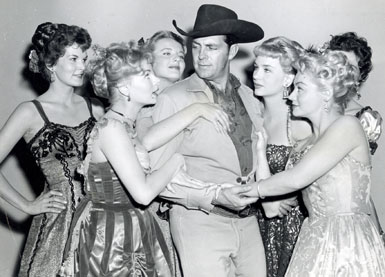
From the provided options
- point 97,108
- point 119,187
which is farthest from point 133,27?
point 119,187

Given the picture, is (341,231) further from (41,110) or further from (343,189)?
(41,110)

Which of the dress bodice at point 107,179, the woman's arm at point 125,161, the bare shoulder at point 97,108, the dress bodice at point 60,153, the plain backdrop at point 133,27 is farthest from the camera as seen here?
the plain backdrop at point 133,27

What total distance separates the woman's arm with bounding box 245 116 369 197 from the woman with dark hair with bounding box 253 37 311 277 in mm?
545

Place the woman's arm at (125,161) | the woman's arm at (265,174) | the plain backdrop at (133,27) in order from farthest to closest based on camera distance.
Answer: the plain backdrop at (133,27)
the woman's arm at (265,174)
the woman's arm at (125,161)

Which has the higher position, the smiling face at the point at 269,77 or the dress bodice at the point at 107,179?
the smiling face at the point at 269,77

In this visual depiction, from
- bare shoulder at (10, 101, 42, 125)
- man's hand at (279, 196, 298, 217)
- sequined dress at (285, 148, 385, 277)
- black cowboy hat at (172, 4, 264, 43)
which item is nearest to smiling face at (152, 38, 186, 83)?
black cowboy hat at (172, 4, 264, 43)

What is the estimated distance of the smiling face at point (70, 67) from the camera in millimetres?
3904

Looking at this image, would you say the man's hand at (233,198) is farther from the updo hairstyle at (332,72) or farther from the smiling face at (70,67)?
the smiling face at (70,67)

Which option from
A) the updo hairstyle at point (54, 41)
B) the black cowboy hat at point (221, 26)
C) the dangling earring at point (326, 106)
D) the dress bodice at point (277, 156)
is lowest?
the dress bodice at point (277, 156)

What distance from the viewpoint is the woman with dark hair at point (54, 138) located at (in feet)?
12.5

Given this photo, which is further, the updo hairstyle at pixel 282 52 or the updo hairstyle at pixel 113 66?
the updo hairstyle at pixel 282 52

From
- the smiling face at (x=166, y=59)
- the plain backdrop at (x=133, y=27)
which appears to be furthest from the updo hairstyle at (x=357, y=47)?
the smiling face at (x=166, y=59)

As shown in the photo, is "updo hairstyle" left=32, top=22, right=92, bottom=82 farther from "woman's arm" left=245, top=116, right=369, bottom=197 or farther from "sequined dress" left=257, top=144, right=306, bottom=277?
"woman's arm" left=245, top=116, right=369, bottom=197

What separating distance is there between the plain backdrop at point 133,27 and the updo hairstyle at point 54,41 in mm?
1064
